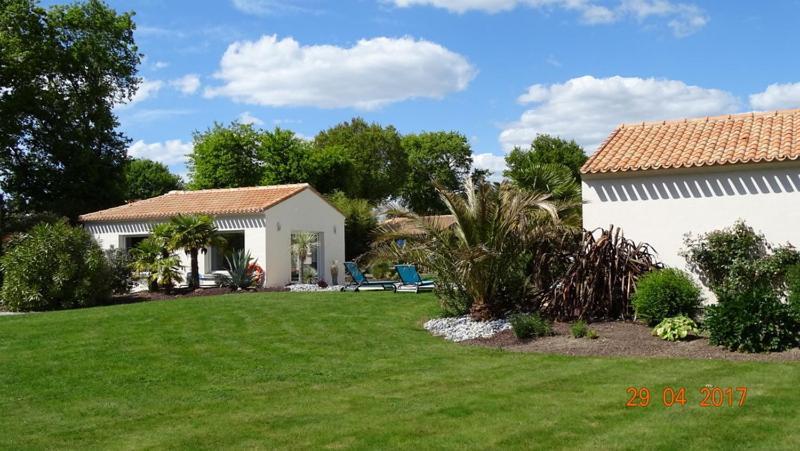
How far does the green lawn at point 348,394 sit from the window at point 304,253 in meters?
14.7

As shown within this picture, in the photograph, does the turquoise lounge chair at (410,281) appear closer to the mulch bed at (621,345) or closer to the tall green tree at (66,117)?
the mulch bed at (621,345)

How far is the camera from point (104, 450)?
255 inches

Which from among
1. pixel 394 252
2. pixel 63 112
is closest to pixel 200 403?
pixel 394 252

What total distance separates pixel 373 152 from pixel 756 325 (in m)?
49.1

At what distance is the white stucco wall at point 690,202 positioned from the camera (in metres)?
13.5

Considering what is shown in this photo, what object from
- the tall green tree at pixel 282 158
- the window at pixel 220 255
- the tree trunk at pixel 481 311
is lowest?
the tree trunk at pixel 481 311

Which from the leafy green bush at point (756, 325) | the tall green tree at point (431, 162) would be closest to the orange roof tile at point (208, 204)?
the leafy green bush at point (756, 325)

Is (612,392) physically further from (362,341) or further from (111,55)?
(111,55)

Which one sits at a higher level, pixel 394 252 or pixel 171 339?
pixel 394 252

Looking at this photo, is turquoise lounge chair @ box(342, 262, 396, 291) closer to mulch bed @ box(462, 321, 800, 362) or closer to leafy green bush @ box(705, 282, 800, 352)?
mulch bed @ box(462, 321, 800, 362)

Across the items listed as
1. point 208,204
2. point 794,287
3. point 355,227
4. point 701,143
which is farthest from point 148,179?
point 794,287

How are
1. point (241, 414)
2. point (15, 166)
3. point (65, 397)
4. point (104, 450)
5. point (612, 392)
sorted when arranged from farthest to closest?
point (15, 166)
point (65, 397)
point (612, 392)
point (241, 414)
point (104, 450)

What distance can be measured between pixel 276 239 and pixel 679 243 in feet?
53.8

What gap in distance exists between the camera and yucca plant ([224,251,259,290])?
25.4m
